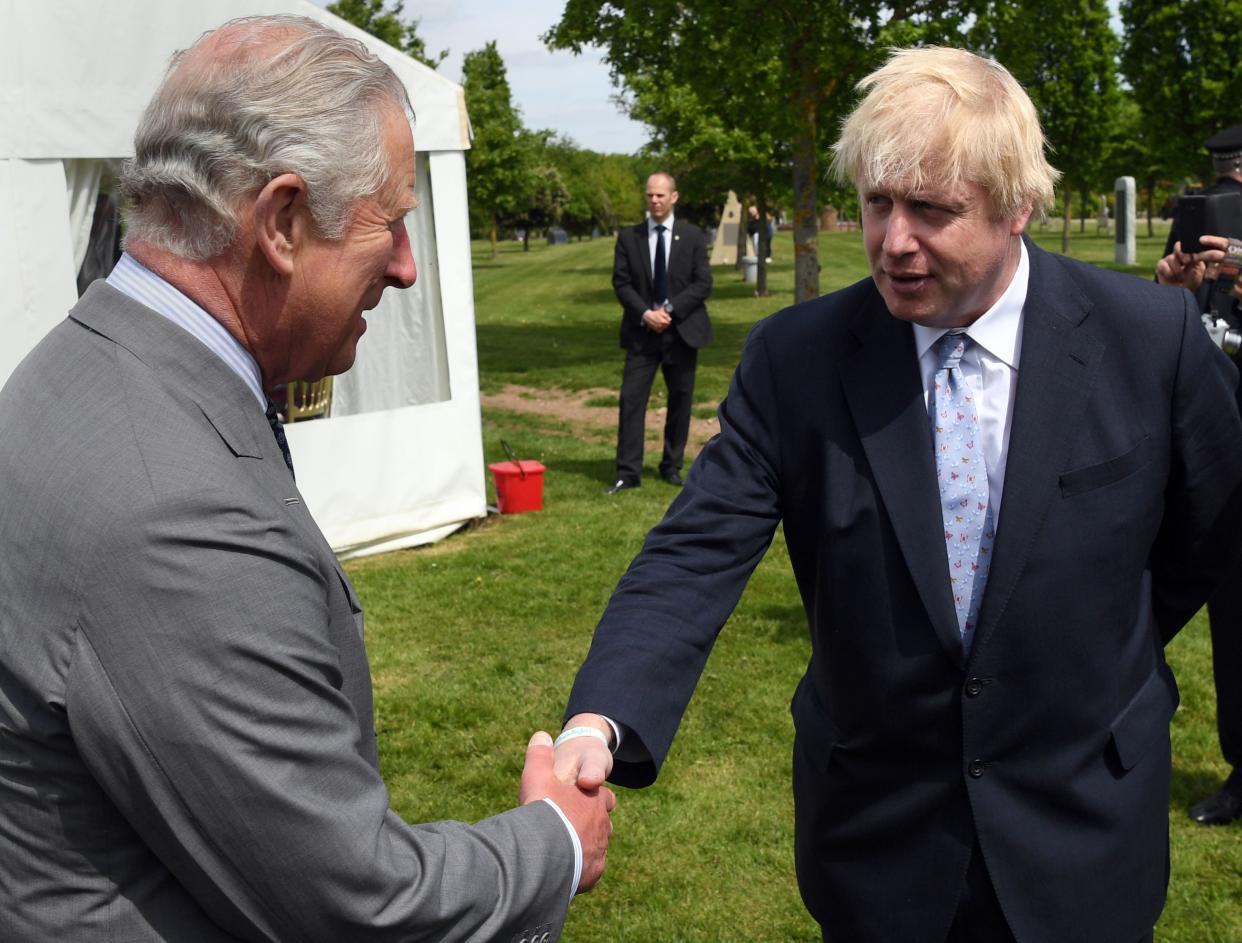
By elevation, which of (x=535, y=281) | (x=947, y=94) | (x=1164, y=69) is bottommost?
(x=535, y=281)

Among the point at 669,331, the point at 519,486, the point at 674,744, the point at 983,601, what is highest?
the point at 983,601

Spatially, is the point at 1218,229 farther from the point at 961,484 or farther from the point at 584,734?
the point at 584,734

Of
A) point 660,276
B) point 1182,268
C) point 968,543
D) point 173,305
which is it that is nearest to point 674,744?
point 1182,268

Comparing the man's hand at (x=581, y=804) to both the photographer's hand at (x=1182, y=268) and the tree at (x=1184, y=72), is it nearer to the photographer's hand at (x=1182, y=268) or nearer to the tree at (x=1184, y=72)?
the photographer's hand at (x=1182, y=268)

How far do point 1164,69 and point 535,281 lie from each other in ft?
60.9

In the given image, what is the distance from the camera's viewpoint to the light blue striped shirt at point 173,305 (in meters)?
1.65

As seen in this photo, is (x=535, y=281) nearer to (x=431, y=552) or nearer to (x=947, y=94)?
(x=431, y=552)

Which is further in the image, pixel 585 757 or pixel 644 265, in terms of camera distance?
pixel 644 265

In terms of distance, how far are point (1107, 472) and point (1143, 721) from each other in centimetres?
50

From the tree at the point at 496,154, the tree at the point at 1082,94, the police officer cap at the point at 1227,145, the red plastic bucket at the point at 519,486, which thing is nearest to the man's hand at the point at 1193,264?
the police officer cap at the point at 1227,145

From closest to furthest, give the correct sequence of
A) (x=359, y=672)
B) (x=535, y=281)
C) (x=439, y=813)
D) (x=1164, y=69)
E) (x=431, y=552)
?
(x=359, y=672) < (x=439, y=813) < (x=431, y=552) < (x=1164, y=69) < (x=535, y=281)

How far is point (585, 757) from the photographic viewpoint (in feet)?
7.22

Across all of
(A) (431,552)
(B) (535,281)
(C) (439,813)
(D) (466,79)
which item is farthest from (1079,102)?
(C) (439,813)

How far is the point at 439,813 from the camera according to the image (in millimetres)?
4914
